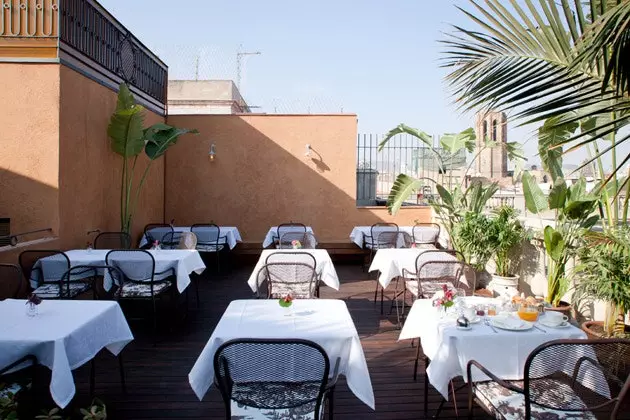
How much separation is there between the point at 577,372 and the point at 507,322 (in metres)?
0.53

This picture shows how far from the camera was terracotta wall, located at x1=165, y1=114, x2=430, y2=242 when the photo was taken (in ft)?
32.8

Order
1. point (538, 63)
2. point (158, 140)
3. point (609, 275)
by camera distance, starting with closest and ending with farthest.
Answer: point (538, 63), point (609, 275), point (158, 140)

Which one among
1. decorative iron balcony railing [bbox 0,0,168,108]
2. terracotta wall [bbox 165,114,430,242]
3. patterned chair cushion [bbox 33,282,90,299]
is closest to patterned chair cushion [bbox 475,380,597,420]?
patterned chair cushion [bbox 33,282,90,299]

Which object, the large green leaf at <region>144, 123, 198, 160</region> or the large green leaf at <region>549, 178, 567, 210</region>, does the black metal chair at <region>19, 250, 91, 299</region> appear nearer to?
the large green leaf at <region>144, 123, 198, 160</region>

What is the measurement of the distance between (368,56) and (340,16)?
1.43 metres

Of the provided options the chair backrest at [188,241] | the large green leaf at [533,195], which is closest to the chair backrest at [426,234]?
the large green leaf at [533,195]

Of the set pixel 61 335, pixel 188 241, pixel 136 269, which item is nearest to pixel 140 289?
pixel 136 269

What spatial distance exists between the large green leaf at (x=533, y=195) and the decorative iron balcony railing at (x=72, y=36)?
5699mm

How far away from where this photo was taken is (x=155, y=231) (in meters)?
8.53

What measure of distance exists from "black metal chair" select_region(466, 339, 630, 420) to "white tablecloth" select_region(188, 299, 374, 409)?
2.03ft

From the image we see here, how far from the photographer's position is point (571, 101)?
2182 millimetres

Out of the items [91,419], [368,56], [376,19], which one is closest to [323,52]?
[368,56]

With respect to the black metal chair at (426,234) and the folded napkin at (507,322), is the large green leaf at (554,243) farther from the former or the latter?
the black metal chair at (426,234)

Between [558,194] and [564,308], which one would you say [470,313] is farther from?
[558,194]
